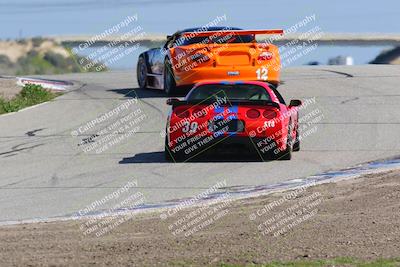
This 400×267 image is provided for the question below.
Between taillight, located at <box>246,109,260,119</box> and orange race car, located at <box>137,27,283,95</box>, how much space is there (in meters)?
4.85

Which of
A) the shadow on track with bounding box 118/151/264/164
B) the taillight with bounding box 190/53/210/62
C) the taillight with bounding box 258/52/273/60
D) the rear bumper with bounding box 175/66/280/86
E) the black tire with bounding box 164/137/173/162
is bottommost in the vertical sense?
the rear bumper with bounding box 175/66/280/86

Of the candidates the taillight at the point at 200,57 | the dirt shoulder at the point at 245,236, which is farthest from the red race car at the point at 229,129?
the taillight at the point at 200,57

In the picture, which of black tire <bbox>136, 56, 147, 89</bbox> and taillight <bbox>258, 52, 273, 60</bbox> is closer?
taillight <bbox>258, 52, 273, 60</bbox>

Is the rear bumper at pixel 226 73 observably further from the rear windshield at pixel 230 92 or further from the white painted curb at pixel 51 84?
the white painted curb at pixel 51 84

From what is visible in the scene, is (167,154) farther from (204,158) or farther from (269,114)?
(269,114)

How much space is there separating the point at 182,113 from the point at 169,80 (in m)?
6.91

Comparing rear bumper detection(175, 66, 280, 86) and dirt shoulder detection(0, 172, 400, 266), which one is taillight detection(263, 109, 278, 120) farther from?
rear bumper detection(175, 66, 280, 86)

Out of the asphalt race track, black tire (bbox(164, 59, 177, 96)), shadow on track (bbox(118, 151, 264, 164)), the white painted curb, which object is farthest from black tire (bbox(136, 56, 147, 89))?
shadow on track (bbox(118, 151, 264, 164))

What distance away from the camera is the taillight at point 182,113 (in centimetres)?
1455

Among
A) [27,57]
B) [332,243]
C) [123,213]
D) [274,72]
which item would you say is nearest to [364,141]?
[274,72]

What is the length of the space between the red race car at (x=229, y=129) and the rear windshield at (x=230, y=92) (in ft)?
1.10

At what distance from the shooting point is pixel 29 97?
76.8ft

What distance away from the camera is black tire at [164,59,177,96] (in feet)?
69.4

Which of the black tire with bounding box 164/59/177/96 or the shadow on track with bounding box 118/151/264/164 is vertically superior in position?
the shadow on track with bounding box 118/151/264/164
